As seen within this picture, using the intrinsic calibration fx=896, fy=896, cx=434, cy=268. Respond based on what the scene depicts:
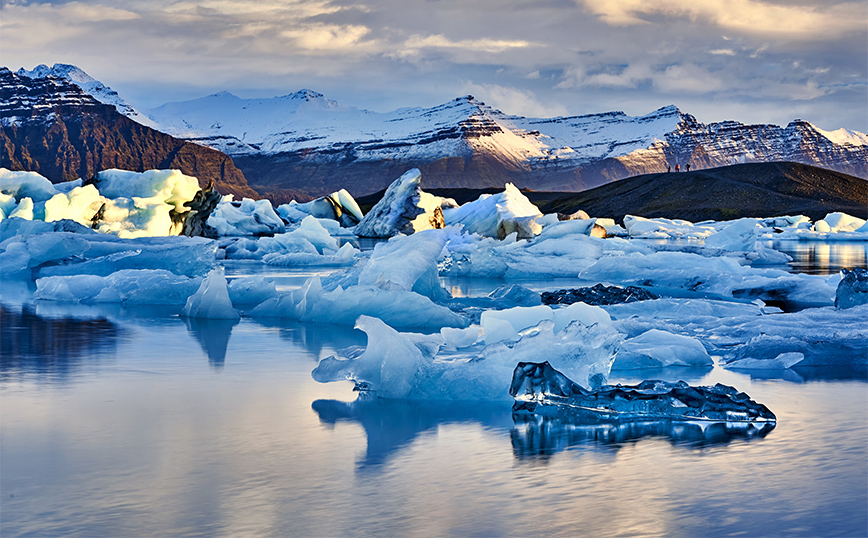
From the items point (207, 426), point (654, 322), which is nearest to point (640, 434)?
point (207, 426)

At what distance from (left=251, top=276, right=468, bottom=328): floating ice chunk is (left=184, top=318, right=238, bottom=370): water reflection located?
483 millimetres

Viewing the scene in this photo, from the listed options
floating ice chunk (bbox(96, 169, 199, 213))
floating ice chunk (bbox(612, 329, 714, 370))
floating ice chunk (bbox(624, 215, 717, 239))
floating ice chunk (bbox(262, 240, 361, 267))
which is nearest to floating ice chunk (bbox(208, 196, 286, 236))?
floating ice chunk (bbox(96, 169, 199, 213))

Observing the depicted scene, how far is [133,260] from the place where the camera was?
11977 mm

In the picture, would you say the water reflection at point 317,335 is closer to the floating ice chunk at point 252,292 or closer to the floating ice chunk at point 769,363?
the floating ice chunk at point 252,292

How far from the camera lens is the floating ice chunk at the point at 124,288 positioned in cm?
912

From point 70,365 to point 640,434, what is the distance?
11.4 feet

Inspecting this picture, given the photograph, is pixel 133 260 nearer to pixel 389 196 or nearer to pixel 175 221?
pixel 175 221

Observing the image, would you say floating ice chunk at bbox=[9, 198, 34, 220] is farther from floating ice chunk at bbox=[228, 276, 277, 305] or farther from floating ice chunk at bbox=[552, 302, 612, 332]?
floating ice chunk at bbox=[552, 302, 612, 332]

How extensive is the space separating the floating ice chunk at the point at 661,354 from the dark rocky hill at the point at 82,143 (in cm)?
14245

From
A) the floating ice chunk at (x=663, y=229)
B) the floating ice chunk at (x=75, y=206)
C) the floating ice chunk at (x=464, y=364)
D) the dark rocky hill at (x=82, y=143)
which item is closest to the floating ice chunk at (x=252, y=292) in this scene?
the floating ice chunk at (x=464, y=364)

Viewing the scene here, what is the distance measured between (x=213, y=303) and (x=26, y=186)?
15316 millimetres

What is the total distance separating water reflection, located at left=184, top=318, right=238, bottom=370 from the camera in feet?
18.8

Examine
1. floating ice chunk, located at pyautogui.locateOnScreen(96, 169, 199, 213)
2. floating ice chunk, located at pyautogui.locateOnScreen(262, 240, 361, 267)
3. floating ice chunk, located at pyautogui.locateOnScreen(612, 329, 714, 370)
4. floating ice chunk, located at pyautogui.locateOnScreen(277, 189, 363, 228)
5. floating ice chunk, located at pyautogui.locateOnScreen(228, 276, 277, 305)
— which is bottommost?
floating ice chunk, located at pyautogui.locateOnScreen(612, 329, 714, 370)

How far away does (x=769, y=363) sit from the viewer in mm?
5449
